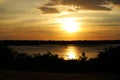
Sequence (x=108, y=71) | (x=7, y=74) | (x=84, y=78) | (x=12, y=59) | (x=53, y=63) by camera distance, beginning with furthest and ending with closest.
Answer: (x=12, y=59)
(x=53, y=63)
(x=108, y=71)
(x=7, y=74)
(x=84, y=78)

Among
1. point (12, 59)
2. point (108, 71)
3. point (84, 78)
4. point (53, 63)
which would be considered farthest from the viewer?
point (12, 59)

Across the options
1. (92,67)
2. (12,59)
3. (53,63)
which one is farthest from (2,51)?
(92,67)

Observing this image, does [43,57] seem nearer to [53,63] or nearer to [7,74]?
[53,63]

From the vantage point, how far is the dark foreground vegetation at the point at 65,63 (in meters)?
19.6

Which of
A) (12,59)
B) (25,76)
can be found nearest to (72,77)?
(25,76)

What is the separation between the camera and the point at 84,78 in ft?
52.1

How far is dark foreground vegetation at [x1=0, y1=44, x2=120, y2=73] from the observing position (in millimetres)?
19584

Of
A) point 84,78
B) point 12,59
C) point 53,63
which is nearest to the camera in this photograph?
point 84,78

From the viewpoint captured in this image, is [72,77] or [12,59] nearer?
[72,77]

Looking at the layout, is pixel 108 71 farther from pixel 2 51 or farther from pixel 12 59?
pixel 2 51

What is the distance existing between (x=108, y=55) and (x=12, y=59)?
21.7 feet

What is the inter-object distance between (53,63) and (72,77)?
5.02m

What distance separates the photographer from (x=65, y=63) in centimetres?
2097

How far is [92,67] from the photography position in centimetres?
2020
